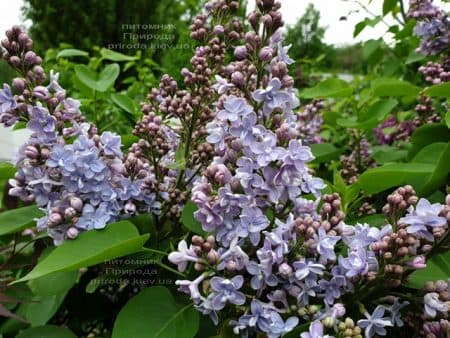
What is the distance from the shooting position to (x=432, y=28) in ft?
6.56

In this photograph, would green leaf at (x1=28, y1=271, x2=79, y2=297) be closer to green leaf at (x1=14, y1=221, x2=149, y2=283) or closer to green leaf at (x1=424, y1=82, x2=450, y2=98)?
green leaf at (x1=14, y1=221, x2=149, y2=283)

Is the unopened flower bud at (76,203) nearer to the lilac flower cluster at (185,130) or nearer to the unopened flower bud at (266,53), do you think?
the lilac flower cluster at (185,130)

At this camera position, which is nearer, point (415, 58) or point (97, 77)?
point (97, 77)

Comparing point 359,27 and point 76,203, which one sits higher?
point 359,27

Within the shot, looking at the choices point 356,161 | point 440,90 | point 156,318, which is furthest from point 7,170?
point 356,161

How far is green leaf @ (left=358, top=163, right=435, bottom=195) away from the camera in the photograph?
1.14 m

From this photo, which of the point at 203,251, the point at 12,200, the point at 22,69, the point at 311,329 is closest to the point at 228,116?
the point at 203,251

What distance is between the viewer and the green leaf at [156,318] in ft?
3.25

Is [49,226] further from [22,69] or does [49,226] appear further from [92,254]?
[22,69]

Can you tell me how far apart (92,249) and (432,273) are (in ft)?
2.01

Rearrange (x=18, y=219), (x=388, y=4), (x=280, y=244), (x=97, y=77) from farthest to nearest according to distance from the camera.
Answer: (x=388, y=4) → (x=97, y=77) → (x=18, y=219) → (x=280, y=244)

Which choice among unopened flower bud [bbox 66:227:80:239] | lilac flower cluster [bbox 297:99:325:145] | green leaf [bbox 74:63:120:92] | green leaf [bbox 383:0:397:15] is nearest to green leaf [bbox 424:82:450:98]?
lilac flower cluster [bbox 297:99:325:145]

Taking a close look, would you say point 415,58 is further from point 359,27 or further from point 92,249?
point 92,249

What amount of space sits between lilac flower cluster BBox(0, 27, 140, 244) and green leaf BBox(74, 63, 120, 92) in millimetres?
830
